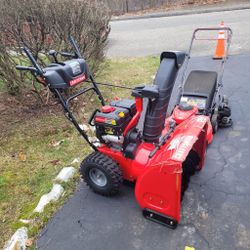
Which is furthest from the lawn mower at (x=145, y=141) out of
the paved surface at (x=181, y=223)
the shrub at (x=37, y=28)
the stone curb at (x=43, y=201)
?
the shrub at (x=37, y=28)

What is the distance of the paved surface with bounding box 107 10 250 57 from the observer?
891 cm

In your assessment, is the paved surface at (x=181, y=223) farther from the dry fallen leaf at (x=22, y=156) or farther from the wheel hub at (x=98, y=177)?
the dry fallen leaf at (x=22, y=156)

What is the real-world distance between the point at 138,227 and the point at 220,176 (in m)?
1.17

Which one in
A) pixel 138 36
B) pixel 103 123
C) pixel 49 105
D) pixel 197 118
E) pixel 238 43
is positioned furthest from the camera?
pixel 138 36

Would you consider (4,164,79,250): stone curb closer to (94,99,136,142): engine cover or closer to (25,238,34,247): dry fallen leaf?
(25,238,34,247): dry fallen leaf

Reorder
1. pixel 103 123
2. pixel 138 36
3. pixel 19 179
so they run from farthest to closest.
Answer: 1. pixel 138 36
2. pixel 19 179
3. pixel 103 123

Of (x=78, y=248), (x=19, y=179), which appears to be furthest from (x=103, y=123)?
(x=19, y=179)

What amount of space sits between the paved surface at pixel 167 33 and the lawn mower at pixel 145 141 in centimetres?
571

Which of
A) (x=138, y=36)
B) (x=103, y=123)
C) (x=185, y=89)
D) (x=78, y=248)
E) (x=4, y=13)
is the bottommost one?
(x=138, y=36)

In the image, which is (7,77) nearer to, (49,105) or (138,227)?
(49,105)

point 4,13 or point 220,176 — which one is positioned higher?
point 4,13

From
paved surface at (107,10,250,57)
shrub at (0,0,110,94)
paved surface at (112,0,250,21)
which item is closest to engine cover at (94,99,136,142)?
→ shrub at (0,0,110,94)

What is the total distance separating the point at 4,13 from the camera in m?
4.05

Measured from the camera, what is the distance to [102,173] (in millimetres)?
2990
